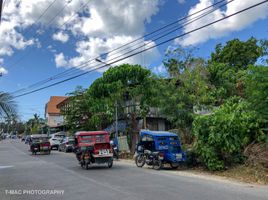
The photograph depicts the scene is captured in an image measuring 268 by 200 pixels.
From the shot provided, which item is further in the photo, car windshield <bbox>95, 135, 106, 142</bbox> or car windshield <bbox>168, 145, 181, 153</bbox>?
car windshield <bbox>95, 135, 106, 142</bbox>

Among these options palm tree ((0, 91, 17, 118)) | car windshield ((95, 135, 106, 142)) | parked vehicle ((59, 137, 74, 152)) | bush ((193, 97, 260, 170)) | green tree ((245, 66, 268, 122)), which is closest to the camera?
palm tree ((0, 91, 17, 118))

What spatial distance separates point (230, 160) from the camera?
1716 centimetres

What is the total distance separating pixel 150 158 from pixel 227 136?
467cm

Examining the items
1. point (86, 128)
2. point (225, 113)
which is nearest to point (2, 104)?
point (225, 113)

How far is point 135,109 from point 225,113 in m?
13.2

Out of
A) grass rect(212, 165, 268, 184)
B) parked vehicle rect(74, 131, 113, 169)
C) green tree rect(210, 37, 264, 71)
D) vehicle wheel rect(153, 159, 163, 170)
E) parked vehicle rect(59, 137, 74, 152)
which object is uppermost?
green tree rect(210, 37, 264, 71)

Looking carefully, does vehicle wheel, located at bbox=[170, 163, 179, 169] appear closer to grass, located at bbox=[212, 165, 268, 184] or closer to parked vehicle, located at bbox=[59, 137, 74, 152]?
grass, located at bbox=[212, 165, 268, 184]

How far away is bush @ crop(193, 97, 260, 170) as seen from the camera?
55.0 feet

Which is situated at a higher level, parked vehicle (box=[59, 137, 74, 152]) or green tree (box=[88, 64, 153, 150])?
green tree (box=[88, 64, 153, 150])

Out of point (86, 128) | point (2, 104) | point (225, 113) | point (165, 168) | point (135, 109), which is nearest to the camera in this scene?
point (2, 104)

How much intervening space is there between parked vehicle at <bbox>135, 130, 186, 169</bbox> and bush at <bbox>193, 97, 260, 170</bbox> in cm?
162

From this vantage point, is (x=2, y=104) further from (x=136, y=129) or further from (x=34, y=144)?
(x=34, y=144)

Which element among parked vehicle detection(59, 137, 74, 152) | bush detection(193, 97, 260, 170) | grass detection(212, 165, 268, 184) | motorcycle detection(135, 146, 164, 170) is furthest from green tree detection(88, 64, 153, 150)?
grass detection(212, 165, 268, 184)

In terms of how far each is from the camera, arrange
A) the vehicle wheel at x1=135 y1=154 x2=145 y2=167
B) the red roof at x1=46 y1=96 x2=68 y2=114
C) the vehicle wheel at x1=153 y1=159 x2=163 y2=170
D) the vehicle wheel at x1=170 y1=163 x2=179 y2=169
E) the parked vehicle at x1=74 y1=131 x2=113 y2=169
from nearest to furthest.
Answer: the vehicle wheel at x1=153 y1=159 x2=163 y2=170 → the parked vehicle at x1=74 y1=131 x2=113 y2=169 → the vehicle wheel at x1=170 y1=163 x2=179 y2=169 → the vehicle wheel at x1=135 y1=154 x2=145 y2=167 → the red roof at x1=46 y1=96 x2=68 y2=114
